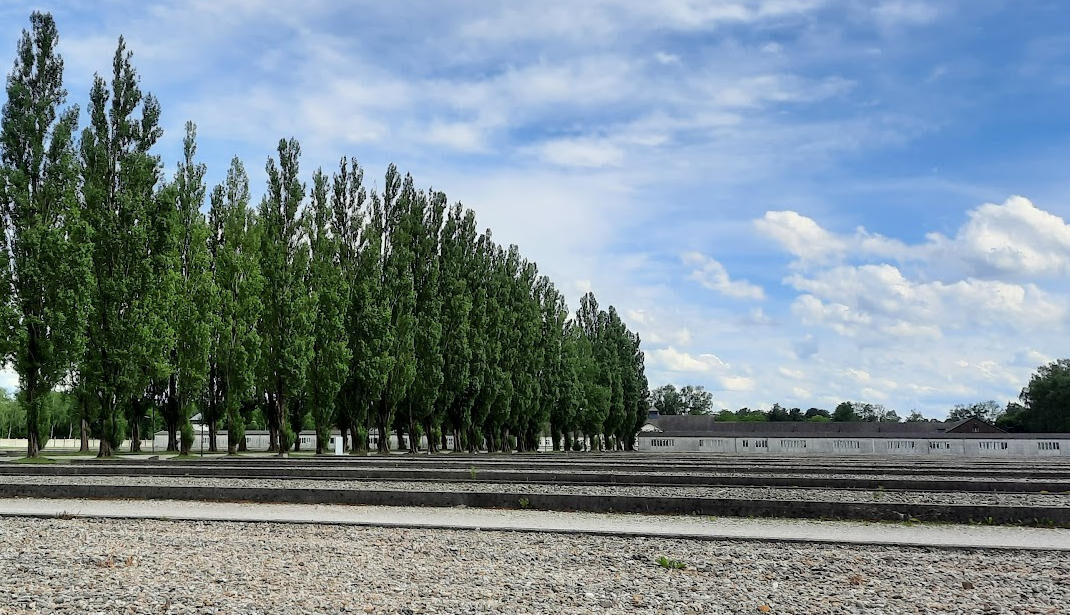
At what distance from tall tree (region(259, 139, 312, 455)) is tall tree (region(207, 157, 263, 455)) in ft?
1.63

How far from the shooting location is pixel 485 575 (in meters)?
8.02

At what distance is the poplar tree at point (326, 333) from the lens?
36.7m

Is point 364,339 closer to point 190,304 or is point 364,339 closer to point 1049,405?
point 190,304

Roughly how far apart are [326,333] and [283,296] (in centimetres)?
229

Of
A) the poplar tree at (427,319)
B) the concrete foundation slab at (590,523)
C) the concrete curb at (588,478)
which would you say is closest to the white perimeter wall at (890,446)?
the poplar tree at (427,319)

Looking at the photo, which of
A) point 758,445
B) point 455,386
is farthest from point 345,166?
point 758,445

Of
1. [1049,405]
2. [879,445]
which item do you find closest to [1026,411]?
[1049,405]

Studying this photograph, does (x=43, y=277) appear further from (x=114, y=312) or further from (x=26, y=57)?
(x=26, y=57)

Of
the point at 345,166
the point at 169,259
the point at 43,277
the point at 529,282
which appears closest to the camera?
the point at 43,277

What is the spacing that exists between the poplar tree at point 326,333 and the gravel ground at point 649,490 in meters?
17.6

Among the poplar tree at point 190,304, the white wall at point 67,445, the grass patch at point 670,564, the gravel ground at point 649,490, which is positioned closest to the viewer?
the grass patch at point 670,564

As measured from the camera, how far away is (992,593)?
748cm

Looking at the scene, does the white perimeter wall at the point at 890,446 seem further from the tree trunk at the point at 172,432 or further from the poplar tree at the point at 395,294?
the tree trunk at the point at 172,432

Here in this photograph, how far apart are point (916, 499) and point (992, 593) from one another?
23.6 ft
